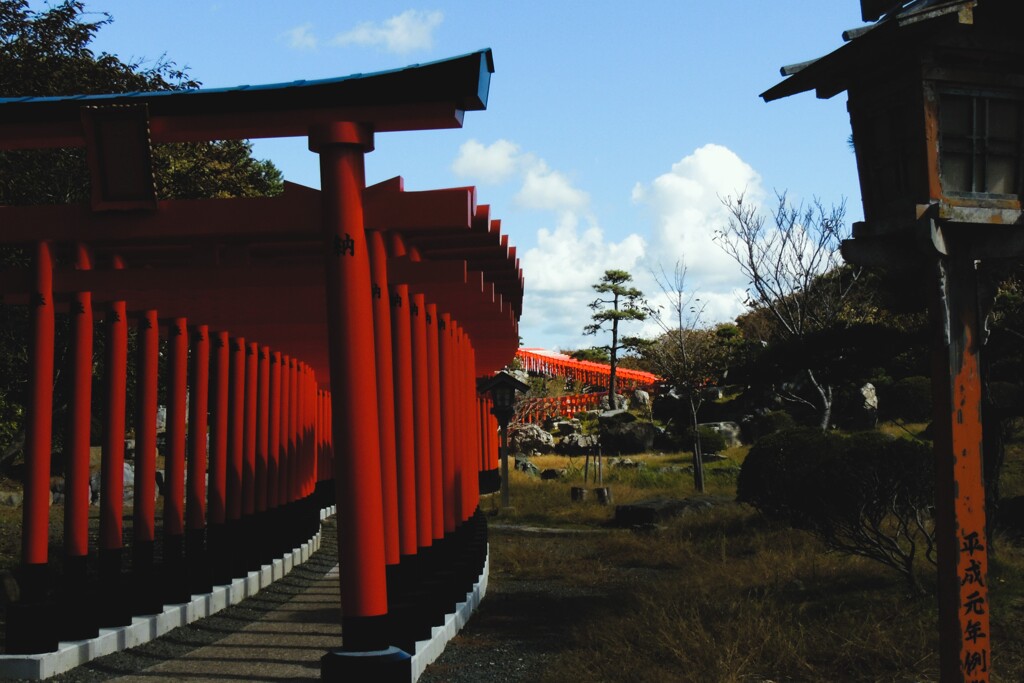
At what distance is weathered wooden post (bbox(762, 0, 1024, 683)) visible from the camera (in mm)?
6523

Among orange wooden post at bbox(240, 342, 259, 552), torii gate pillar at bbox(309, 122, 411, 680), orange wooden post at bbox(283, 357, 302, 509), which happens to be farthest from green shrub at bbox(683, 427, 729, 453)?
torii gate pillar at bbox(309, 122, 411, 680)

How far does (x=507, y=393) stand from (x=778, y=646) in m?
14.2

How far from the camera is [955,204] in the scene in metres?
6.62

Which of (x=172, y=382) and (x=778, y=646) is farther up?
(x=172, y=382)

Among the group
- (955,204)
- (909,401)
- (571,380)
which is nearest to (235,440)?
(955,204)

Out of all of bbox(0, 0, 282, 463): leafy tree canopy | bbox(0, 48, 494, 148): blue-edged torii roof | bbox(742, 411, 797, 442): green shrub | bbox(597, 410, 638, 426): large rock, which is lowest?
bbox(742, 411, 797, 442): green shrub

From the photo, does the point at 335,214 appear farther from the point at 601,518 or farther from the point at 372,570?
the point at 601,518

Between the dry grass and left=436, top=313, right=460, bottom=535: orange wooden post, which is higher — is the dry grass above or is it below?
below

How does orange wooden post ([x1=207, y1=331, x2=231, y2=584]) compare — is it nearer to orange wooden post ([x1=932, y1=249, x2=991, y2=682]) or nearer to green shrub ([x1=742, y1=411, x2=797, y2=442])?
orange wooden post ([x1=932, y1=249, x2=991, y2=682])

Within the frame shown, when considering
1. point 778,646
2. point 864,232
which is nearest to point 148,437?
point 778,646

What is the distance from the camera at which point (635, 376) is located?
54875 millimetres

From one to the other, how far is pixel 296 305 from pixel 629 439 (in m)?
25.5

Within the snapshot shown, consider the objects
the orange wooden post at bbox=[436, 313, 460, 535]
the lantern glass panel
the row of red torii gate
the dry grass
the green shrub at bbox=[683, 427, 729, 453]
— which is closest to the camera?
the lantern glass panel

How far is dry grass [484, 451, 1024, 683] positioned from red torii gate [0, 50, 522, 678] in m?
1.68
